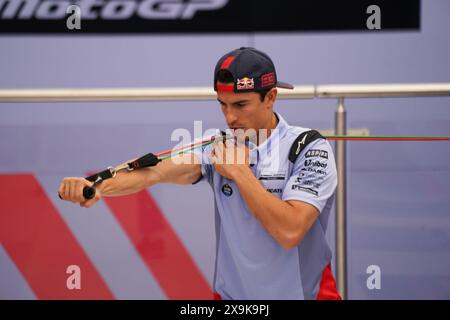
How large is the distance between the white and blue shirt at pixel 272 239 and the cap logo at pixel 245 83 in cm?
22

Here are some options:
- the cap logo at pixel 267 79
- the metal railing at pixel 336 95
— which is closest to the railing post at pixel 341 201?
the metal railing at pixel 336 95

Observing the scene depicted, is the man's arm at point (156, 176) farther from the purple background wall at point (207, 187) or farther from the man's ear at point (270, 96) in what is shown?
the purple background wall at point (207, 187)

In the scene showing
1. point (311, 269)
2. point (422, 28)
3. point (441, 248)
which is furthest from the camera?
point (422, 28)

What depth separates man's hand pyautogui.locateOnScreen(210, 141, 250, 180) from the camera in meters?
1.88

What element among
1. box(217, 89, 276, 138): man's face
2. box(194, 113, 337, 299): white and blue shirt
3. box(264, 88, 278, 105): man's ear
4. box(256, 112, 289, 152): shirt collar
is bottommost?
box(194, 113, 337, 299): white and blue shirt

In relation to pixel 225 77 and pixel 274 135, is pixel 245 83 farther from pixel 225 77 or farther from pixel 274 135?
pixel 274 135

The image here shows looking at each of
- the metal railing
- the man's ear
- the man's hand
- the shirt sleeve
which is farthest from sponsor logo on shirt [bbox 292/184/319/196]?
the metal railing

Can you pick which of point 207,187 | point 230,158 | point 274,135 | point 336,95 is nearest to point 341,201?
point 336,95

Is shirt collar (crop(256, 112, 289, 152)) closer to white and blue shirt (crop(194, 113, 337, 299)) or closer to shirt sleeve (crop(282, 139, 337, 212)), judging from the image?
white and blue shirt (crop(194, 113, 337, 299))

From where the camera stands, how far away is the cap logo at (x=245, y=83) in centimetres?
185
